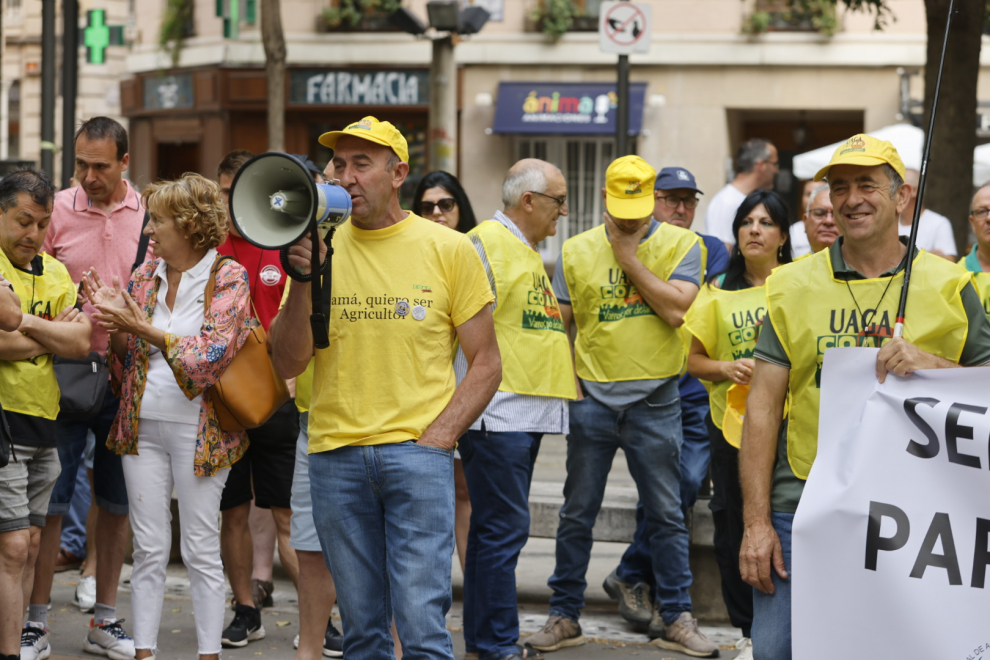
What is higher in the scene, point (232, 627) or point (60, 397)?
point (60, 397)

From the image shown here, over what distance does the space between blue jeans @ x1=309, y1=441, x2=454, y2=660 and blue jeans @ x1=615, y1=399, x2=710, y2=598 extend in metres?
2.45

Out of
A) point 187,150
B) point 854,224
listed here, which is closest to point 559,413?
point 854,224

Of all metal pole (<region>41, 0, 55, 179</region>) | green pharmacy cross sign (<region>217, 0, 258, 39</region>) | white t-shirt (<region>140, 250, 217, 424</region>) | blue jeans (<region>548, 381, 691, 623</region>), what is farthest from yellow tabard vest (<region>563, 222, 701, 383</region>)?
green pharmacy cross sign (<region>217, 0, 258, 39</region>)

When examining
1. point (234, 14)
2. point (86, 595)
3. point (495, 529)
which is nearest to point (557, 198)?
point (495, 529)

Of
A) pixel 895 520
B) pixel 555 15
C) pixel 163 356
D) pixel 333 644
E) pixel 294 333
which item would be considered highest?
pixel 555 15

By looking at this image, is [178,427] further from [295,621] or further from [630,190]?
[630,190]

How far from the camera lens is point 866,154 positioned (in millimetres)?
3715

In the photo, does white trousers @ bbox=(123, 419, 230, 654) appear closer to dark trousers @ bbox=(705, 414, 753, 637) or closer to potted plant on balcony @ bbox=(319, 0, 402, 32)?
dark trousers @ bbox=(705, 414, 753, 637)

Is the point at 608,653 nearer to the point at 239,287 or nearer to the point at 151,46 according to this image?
the point at 239,287

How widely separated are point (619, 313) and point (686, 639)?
152cm

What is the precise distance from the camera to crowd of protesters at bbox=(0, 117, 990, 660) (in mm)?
3807

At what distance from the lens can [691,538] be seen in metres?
6.35

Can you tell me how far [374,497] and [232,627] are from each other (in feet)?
7.24

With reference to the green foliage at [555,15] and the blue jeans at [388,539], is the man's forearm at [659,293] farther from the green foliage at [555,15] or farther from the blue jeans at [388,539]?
the green foliage at [555,15]
